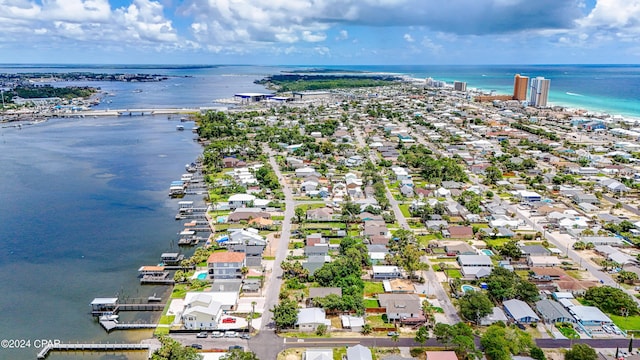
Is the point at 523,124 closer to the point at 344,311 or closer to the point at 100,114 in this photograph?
the point at 344,311

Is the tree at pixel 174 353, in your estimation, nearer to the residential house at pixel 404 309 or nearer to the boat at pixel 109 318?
the boat at pixel 109 318

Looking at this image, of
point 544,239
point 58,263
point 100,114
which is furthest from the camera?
point 100,114

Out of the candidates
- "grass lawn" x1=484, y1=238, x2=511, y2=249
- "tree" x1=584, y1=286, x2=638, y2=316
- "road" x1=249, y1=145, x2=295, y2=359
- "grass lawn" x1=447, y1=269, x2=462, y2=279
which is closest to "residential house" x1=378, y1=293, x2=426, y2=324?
"grass lawn" x1=447, y1=269, x2=462, y2=279

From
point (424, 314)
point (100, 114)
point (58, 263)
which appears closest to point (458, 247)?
point (424, 314)

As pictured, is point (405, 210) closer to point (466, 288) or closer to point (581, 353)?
point (466, 288)

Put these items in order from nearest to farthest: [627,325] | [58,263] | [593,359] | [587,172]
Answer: [593,359] → [627,325] → [58,263] → [587,172]

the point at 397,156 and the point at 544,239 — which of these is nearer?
the point at 544,239

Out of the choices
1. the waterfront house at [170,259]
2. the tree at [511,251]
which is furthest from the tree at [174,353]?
the tree at [511,251]

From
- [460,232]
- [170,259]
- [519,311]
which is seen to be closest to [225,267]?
[170,259]
